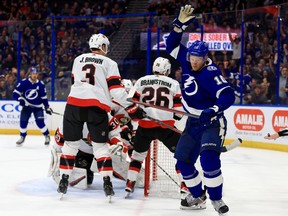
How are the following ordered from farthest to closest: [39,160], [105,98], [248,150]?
1. [248,150]
2. [39,160]
3. [105,98]

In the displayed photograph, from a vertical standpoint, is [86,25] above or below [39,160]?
above

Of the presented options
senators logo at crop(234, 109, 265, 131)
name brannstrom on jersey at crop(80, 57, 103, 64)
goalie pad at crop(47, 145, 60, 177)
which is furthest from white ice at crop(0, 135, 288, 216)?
senators logo at crop(234, 109, 265, 131)

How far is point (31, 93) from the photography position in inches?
388

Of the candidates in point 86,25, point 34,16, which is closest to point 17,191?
point 86,25

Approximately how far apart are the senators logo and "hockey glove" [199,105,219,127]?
19.2 ft

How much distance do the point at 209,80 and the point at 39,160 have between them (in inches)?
166

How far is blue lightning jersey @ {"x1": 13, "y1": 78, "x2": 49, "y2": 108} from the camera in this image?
32.3 ft

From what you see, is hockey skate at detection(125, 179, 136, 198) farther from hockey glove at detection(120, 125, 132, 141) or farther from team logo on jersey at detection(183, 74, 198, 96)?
team logo on jersey at detection(183, 74, 198, 96)

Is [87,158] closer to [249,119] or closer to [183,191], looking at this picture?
[183,191]

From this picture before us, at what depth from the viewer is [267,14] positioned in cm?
1012

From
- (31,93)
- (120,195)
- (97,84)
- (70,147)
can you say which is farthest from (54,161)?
(31,93)

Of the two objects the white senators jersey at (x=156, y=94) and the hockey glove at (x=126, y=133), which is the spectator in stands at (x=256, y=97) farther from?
the white senators jersey at (x=156, y=94)

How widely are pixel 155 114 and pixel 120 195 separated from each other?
793 millimetres

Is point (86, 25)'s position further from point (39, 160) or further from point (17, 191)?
point (17, 191)
